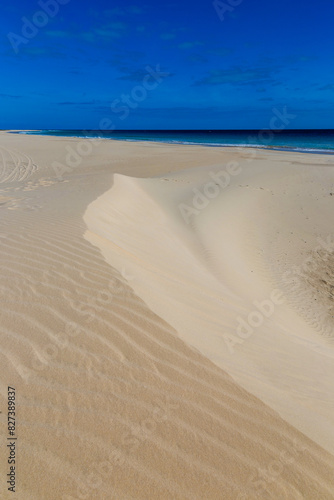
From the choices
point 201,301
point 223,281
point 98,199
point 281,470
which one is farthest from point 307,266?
point 281,470

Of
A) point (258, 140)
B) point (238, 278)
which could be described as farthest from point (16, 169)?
point (258, 140)

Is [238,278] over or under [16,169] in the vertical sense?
under

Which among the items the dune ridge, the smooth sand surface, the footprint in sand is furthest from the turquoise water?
the smooth sand surface

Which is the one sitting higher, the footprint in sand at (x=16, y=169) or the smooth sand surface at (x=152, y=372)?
the footprint in sand at (x=16, y=169)

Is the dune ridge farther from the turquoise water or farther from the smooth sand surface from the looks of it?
the turquoise water

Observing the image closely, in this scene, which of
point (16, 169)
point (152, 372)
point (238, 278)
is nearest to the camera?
point (152, 372)

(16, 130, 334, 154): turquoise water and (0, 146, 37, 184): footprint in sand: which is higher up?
(16, 130, 334, 154): turquoise water

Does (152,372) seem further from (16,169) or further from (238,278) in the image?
(16,169)

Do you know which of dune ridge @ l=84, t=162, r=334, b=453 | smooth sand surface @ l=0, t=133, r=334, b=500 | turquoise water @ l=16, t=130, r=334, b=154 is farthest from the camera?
turquoise water @ l=16, t=130, r=334, b=154

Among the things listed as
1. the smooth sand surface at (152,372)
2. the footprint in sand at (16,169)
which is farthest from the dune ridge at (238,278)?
the footprint in sand at (16,169)

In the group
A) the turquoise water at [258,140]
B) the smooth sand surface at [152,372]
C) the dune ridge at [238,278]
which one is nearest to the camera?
the smooth sand surface at [152,372]

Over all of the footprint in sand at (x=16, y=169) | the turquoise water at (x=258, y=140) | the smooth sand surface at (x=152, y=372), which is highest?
the turquoise water at (x=258, y=140)

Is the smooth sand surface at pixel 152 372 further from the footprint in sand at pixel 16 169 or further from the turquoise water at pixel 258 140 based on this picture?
the turquoise water at pixel 258 140

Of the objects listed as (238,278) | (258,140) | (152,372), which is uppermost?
(258,140)
